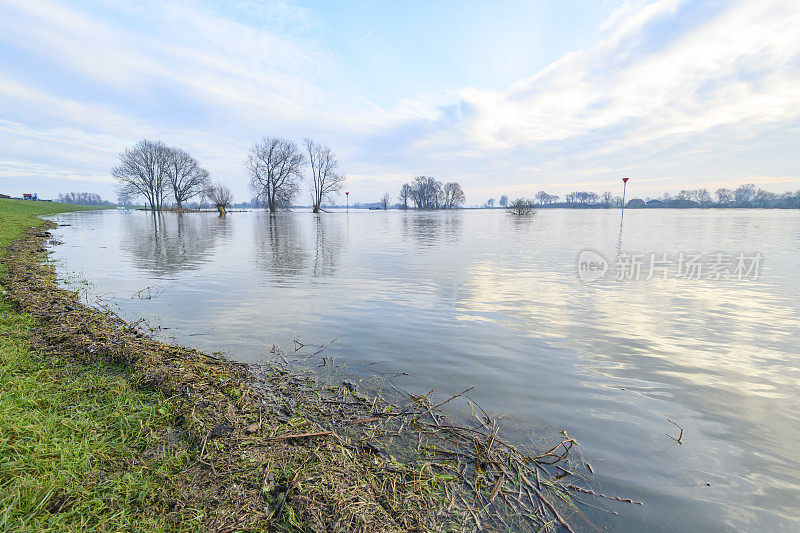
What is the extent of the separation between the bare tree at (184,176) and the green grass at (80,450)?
9239cm

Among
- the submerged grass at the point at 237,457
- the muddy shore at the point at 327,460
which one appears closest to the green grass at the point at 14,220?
the submerged grass at the point at 237,457

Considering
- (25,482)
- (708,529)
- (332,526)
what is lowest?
(708,529)

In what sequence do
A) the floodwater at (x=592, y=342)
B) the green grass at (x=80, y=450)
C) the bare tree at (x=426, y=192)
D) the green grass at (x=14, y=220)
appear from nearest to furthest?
the green grass at (x=80, y=450) → the floodwater at (x=592, y=342) → the green grass at (x=14, y=220) → the bare tree at (x=426, y=192)

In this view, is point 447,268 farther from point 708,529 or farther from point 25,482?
point 25,482

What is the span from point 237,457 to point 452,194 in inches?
6897

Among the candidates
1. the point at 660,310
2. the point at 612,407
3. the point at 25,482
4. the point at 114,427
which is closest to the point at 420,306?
the point at 612,407

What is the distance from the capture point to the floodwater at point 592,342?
3.12m

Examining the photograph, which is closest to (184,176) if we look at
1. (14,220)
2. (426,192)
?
(14,220)

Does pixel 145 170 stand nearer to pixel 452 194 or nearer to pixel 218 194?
pixel 218 194

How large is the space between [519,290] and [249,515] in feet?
27.9

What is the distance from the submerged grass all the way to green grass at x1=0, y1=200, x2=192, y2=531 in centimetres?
1

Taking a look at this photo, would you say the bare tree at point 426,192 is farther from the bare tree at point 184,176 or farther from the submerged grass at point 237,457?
the submerged grass at point 237,457

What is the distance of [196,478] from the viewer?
8.63 ft

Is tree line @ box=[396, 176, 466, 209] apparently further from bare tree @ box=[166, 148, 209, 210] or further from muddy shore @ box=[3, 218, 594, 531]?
muddy shore @ box=[3, 218, 594, 531]
